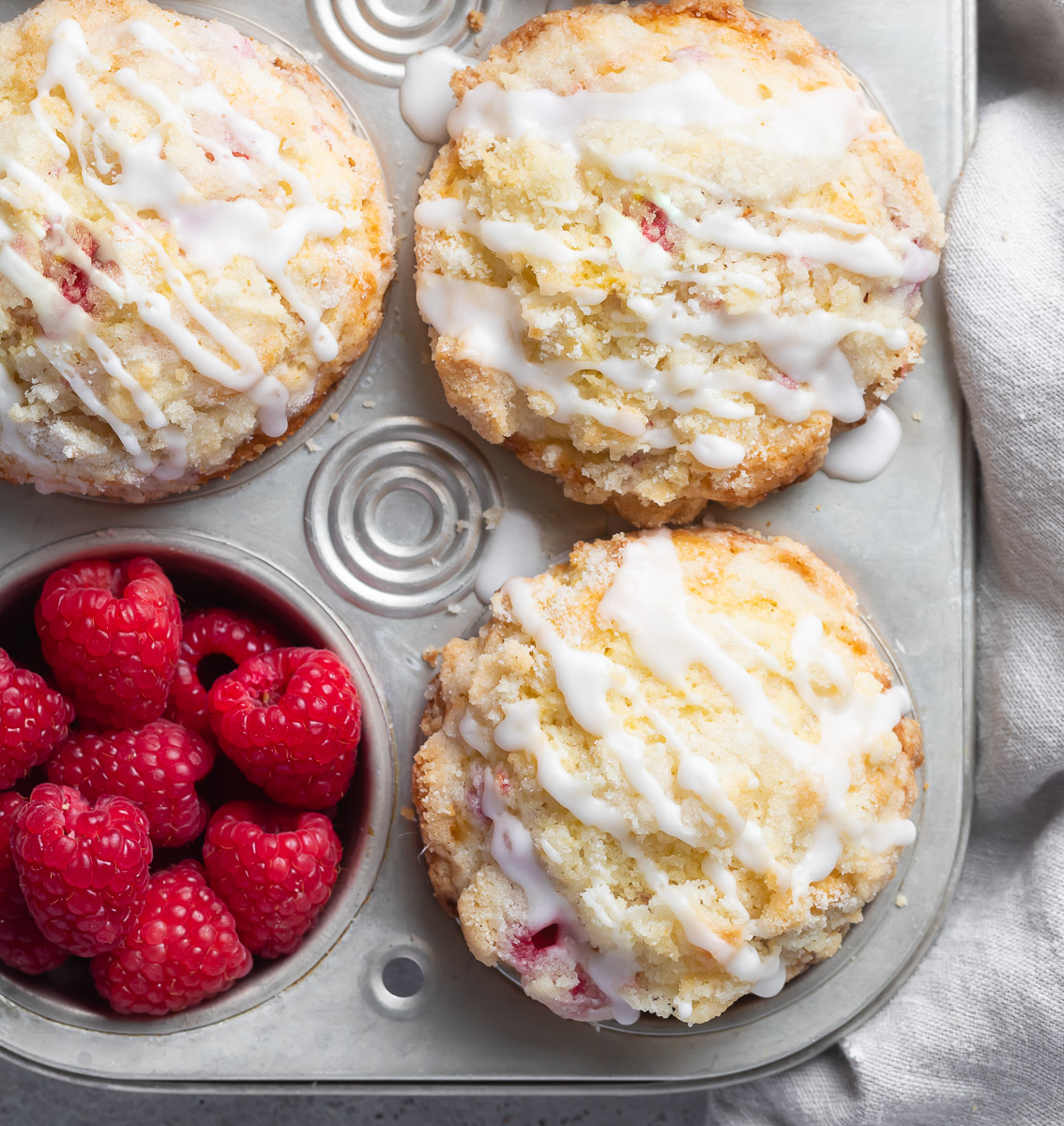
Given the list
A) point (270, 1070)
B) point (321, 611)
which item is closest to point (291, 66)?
point (321, 611)

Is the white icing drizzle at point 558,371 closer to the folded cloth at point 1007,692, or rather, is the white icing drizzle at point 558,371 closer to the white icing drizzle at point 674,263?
the white icing drizzle at point 674,263

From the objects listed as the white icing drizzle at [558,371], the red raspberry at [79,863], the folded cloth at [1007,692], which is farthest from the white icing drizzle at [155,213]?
the folded cloth at [1007,692]

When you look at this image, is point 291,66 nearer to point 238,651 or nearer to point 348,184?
point 348,184

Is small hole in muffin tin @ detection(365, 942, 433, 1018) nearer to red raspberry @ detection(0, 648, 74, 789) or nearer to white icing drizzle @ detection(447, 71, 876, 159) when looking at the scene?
red raspberry @ detection(0, 648, 74, 789)

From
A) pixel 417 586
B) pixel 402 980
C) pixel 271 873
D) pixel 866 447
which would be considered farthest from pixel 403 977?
pixel 866 447

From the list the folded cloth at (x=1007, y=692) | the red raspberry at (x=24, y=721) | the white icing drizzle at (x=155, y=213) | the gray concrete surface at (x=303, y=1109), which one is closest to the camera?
the white icing drizzle at (x=155, y=213)
